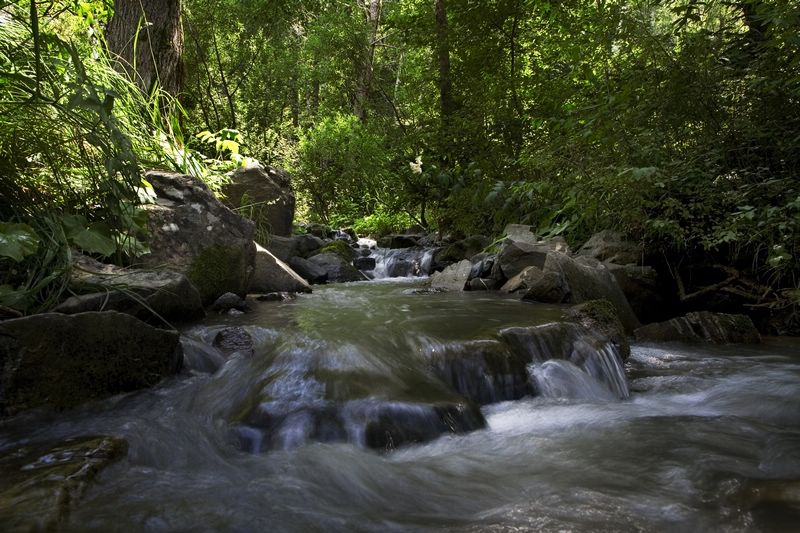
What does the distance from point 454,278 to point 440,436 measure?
4512mm

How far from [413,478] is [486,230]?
7.97 metres

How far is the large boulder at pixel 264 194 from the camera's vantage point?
776 centimetres

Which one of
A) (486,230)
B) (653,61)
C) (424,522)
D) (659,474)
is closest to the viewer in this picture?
(424,522)

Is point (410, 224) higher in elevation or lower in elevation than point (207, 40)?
lower

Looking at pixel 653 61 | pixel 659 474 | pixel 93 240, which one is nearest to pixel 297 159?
pixel 653 61

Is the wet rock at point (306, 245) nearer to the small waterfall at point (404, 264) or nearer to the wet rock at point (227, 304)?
the small waterfall at point (404, 264)

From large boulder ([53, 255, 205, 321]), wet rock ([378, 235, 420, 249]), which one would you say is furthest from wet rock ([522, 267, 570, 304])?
wet rock ([378, 235, 420, 249])

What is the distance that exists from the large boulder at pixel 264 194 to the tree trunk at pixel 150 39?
151cm

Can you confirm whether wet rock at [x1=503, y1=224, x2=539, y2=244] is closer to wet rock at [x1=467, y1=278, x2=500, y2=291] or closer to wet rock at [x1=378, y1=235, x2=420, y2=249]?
wet rock at [x1=467, y1=278, x2=500, y2=291]

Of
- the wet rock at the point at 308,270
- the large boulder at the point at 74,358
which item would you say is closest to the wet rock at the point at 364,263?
the wet rock at the point at 308,270

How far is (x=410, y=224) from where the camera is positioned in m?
14.0

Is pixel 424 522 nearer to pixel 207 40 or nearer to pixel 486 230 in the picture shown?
pixel 486 230

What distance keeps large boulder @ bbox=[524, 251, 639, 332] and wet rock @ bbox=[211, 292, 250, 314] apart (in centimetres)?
279

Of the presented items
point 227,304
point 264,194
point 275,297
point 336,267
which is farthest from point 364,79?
point 227,304
